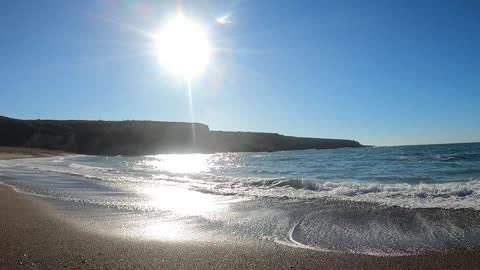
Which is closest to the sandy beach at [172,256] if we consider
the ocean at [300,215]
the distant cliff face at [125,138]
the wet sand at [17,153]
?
the ocean at [300,215]

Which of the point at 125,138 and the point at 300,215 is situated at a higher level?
the point at 125,138

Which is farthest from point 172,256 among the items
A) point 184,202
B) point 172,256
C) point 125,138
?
point 125,138

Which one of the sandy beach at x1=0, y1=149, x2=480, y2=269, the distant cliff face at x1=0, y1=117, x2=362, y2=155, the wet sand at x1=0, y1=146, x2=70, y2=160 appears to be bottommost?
the sandy beach at x1=0, y1=149, x2=480, y2=269

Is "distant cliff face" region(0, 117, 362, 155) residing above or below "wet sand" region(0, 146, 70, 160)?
above

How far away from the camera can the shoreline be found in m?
6.17

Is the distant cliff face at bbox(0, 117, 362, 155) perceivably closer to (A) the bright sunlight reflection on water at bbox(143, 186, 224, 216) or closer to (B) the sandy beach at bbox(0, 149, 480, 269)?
(A) the bright sunlight reflection on water at bbox(143, 186, 224, 216)

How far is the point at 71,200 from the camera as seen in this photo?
13.8m

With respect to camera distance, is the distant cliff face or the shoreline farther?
the distant cliff face

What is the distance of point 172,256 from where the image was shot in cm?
669

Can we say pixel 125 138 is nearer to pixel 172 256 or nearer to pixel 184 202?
pixel 184 202

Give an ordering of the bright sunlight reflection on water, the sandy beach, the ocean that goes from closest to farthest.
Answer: the sandy beach, the ocean, the bright sunlight reflection on water

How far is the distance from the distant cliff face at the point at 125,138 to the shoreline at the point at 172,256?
99294 mm

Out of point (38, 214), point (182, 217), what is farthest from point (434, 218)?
point (38, 214)

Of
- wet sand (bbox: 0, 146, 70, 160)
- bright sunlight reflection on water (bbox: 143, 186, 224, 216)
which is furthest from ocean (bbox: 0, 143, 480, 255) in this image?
wet sand (bbox: 0, 146, 70, 160)
